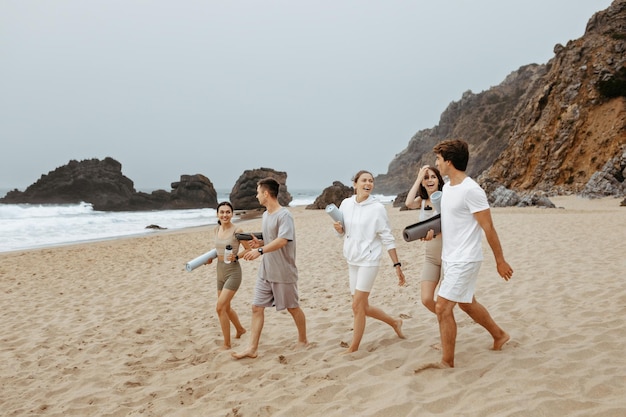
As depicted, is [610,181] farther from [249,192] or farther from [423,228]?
[249,192]

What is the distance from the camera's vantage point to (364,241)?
169 inches

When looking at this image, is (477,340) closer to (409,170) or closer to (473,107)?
(473,107)

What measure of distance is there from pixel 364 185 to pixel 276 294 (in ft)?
5.06

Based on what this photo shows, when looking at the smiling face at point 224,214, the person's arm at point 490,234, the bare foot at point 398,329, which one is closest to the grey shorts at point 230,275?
the smiling face at point 224,214

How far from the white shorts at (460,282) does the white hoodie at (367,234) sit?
788 mm

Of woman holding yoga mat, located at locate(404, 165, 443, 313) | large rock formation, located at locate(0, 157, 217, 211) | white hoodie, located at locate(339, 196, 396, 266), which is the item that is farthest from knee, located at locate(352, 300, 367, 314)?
large rock formation, located at locate(0, 157, 217, 211)

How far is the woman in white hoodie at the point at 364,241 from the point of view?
14.0 ft

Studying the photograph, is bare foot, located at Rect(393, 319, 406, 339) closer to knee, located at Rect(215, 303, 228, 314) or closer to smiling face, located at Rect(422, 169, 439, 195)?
smiling face, located at Rect(422, 169, 439, 195)

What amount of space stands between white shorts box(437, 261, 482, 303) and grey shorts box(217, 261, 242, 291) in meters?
2.50

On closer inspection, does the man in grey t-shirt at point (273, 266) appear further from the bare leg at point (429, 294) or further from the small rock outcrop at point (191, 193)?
the small rock outcrop at point (191, 193)

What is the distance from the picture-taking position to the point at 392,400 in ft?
10.9

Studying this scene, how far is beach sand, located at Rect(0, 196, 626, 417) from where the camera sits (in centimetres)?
339

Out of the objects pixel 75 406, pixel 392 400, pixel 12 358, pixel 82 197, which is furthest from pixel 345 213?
pixel 82 197

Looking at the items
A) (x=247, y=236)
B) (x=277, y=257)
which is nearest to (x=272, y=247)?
(x=277, y=257)
